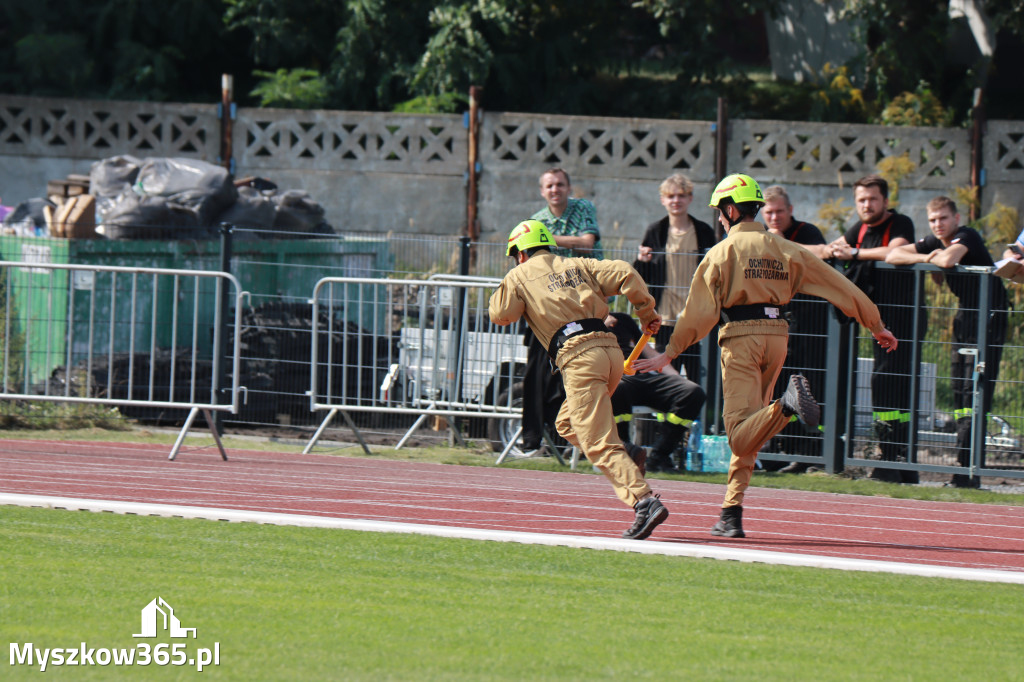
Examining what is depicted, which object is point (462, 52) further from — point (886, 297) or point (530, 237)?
point (530, 237)

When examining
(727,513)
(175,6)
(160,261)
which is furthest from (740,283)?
(175,6)

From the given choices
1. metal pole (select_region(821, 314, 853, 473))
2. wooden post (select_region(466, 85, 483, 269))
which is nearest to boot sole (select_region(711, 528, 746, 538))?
metal pole (select_region(821, 314, 853, 473))

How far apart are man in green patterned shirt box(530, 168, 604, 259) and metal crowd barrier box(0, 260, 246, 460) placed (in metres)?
2.74

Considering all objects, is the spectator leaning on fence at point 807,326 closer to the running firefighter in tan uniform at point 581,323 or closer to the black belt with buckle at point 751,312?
the running firefighter in tan uniform at point 581,323

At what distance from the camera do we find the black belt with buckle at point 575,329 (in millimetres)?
7488

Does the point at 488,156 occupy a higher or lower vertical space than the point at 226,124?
lower

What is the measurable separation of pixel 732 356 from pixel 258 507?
3019mm

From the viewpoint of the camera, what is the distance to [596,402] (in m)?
7.39

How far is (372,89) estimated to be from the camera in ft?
73.7

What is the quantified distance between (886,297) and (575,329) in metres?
3.82

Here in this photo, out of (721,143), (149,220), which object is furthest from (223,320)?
(721,143)

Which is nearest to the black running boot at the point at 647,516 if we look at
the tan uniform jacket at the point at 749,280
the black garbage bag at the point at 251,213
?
the tan uniform jacket at the point at 749,280

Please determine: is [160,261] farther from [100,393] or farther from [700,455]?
[700,455]

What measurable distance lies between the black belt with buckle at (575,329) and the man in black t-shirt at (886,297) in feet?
11.0
